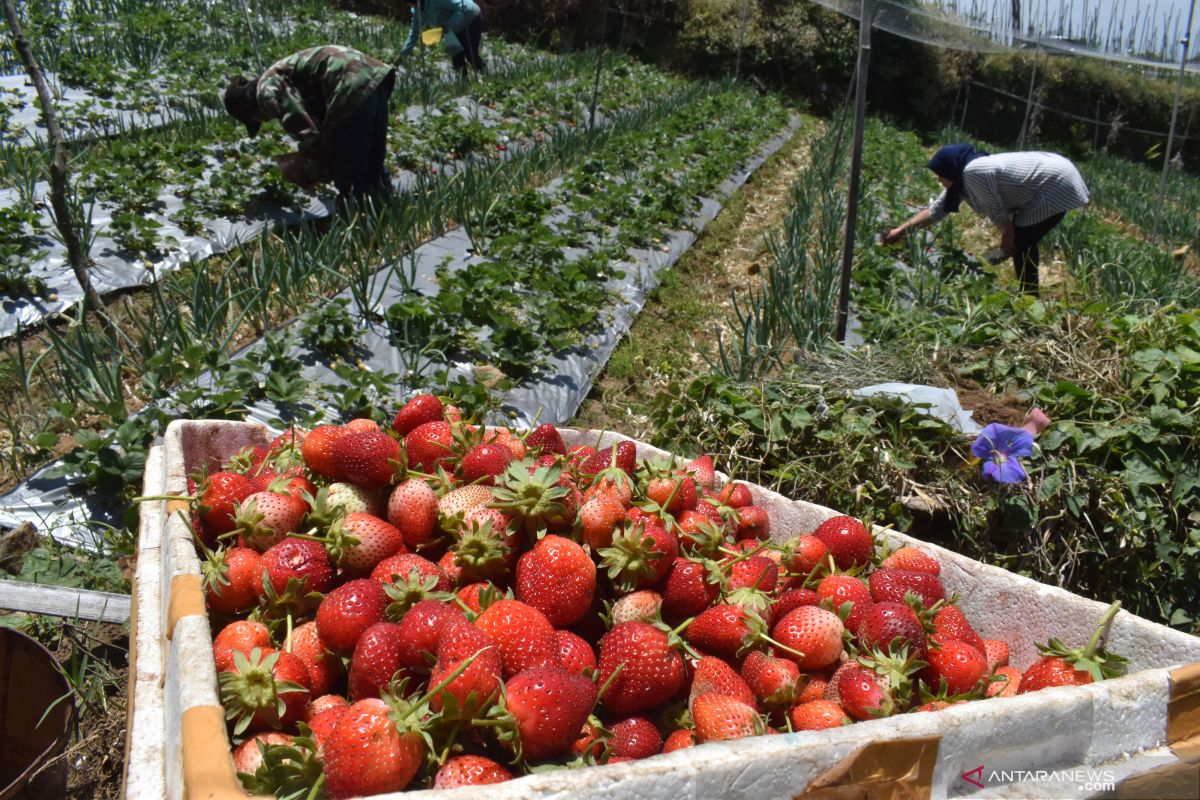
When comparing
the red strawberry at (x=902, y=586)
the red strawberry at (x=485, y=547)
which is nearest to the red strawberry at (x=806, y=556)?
the red strawberry at (x=902, y=586)

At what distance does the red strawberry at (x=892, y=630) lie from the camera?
1.32 meters

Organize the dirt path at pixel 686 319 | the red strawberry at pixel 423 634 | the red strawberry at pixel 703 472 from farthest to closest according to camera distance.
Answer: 1. the dirt path at pixel 686 319
2. the red strawberry at pixel 703 472
3. the red strawberry at pixel 423 634

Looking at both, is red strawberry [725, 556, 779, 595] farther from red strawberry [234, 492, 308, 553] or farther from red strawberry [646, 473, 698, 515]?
red strawberry [234, 492, 308, 553]

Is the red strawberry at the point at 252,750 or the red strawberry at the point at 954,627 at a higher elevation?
the red strawberry at the point at 252,750

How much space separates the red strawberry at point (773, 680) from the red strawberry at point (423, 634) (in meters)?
0.48

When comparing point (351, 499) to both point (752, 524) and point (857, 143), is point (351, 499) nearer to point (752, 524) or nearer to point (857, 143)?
point (752, 524)

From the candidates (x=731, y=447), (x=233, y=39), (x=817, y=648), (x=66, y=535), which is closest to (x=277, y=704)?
(x=817, y=648)

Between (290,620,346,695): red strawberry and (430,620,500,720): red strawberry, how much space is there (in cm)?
25

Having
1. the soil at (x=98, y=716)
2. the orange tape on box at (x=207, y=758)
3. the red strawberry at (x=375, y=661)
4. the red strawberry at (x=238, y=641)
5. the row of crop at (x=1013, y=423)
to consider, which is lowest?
the soil at (x=98, y=716)

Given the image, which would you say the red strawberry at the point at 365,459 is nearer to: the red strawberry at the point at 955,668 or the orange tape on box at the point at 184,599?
the orange tape on box at the point at 184,599

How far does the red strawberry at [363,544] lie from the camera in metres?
1.37

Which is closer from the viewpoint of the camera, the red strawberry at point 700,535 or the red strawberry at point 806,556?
the red strawberry at point 700,535

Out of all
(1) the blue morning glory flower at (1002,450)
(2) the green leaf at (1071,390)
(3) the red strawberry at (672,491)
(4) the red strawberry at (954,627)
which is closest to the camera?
(4) the red strawberry at (954,627)

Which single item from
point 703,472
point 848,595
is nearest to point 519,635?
point 848,595
